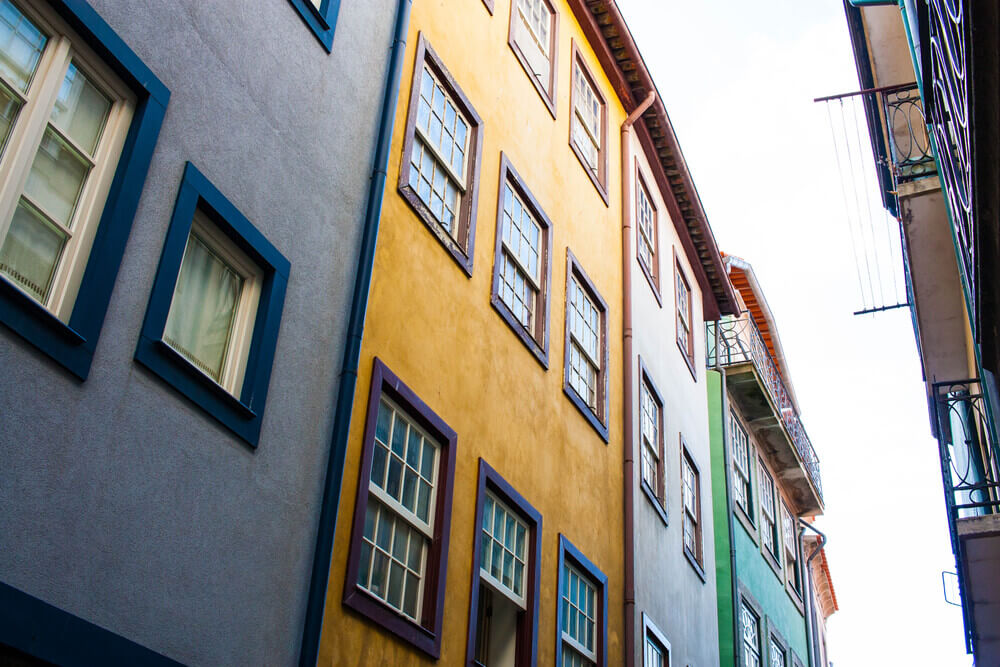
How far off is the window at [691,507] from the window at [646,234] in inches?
112

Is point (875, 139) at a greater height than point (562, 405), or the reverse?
point (875, 139)

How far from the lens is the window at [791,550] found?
2556cm

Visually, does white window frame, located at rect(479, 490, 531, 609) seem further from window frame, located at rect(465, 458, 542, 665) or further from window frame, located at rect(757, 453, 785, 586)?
window frame, located at rect(757, 453, 785, 586)

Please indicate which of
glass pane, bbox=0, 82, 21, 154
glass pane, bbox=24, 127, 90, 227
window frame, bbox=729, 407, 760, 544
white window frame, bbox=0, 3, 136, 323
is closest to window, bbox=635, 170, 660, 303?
window frame, bbox=729, 407, 760, 544

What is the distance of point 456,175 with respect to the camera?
10.9 m

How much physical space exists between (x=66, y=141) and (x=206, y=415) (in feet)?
5.90

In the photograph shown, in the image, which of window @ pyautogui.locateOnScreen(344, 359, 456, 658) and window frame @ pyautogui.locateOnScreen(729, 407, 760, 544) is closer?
window @ pyautogui.locateOnScreen(344, 359, 456, 658)

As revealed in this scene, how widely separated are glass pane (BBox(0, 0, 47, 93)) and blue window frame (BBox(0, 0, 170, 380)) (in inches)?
8.1

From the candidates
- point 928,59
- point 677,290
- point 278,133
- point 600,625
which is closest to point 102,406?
point 278,133

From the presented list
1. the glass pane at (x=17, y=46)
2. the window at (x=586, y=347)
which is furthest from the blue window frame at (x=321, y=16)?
the window at (x=586, y=347)

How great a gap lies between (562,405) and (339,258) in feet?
15.8

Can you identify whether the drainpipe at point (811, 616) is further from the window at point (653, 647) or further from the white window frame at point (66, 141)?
the white window frame at point (66, 141)

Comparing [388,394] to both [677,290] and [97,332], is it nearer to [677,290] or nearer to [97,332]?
[97,332]

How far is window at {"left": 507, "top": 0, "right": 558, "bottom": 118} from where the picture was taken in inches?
527
